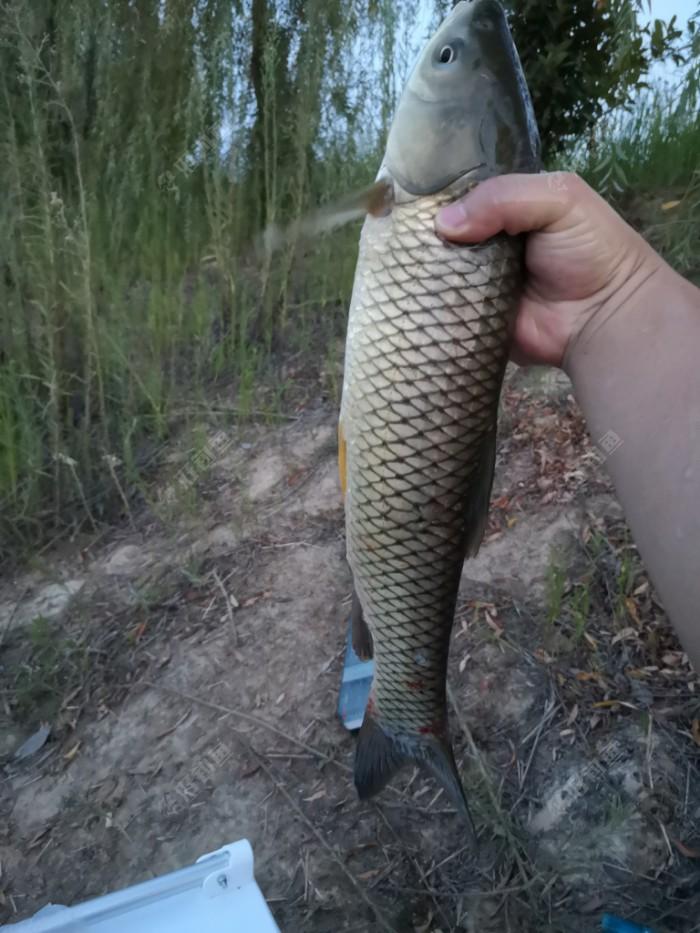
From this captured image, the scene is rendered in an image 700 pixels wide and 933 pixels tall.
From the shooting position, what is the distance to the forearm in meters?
1.15

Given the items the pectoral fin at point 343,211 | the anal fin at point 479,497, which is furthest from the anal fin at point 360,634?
the pectoral fin at point 343,211

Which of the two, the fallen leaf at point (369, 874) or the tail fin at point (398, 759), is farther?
the fallen leaf at point (369, 874)

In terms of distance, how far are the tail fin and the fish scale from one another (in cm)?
27

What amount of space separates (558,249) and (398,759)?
1.08 meters

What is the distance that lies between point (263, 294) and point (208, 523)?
4.72 feet

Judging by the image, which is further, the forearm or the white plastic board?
the white plastic board

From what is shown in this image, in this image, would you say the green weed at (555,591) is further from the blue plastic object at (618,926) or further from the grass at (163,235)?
the grass at (163,235)

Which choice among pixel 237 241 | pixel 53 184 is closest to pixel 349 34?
pixel 237 241

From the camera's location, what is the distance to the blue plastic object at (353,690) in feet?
6.87

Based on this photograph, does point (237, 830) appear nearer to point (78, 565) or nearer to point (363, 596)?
point (363, 596)

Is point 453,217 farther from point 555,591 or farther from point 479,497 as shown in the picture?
point 555,591

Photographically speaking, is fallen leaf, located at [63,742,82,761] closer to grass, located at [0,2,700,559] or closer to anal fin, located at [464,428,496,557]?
grass, located at [0,2,700,559]

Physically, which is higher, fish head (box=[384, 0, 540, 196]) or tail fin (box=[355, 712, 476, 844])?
fish head (box=[384, 0, 540, 196])

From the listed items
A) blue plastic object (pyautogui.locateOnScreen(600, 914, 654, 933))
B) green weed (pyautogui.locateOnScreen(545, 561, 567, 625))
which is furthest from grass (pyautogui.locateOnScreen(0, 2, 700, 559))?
blue plastic object (pyautogui.locateOnScreen(600, 914, 654, 933))
